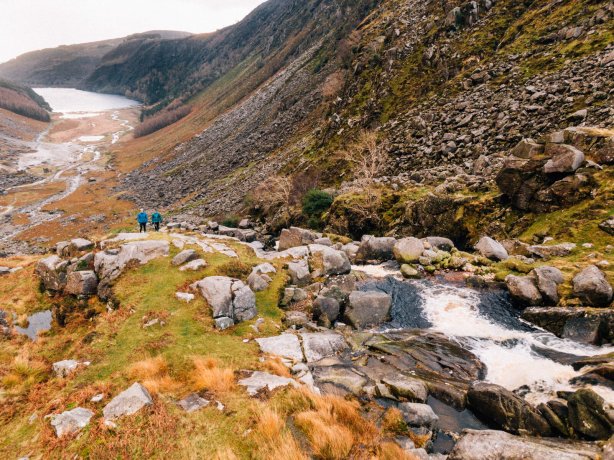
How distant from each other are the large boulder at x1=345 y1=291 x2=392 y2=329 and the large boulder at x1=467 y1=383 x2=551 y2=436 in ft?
23.2

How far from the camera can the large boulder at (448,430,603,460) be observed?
786 cm

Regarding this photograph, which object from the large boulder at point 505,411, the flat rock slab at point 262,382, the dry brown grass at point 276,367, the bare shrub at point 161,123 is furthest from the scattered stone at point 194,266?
the bare shrub at point 161,123

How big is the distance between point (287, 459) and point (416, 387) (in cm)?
639

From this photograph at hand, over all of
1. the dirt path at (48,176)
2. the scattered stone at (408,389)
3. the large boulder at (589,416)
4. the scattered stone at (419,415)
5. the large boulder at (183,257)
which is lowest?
the dirt path at (48,176)

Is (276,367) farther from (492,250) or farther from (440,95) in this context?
(440,95)

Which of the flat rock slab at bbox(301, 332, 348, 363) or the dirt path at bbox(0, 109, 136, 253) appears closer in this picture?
the flat rock slab at bbox(301, 332, 348, 363)

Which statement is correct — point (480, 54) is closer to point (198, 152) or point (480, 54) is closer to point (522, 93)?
point (522, 93)

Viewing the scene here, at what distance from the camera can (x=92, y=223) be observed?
72.8 metres

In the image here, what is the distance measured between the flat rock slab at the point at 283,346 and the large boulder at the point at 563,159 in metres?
22.2

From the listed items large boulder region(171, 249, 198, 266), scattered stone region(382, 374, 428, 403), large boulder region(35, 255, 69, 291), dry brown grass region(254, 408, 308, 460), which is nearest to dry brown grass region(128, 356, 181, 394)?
dry brown grass region(254, 408, 308, 460)

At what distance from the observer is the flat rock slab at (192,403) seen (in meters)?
10.9

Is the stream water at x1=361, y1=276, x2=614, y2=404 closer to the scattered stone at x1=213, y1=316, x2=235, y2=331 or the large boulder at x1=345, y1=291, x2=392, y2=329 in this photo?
the large boulder at x1=345, y1=291, x2=392, y2=329

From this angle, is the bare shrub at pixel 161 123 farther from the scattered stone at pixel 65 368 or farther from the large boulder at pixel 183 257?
the scattered stone at pixel 65 368

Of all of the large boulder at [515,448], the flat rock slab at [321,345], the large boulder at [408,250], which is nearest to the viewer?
the large boulder at [515,448]
